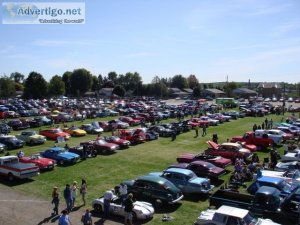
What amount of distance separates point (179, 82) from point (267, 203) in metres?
140

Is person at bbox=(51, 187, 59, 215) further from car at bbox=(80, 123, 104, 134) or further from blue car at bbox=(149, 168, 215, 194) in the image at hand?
car at bbox=(80, 123, 104, 134)

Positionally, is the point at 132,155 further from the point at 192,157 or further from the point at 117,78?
the point at 117,78

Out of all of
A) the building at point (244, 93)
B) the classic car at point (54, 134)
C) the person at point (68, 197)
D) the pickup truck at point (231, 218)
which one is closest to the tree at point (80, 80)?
the building at point (244, 93)

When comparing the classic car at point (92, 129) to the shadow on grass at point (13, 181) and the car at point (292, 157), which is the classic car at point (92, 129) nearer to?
the shadow on grass at point (13, 181)

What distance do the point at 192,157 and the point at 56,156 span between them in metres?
9.79

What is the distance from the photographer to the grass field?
17.1 m

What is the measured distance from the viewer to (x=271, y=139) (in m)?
31.0

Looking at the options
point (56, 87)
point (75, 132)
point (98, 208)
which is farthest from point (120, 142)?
point (56, 87)

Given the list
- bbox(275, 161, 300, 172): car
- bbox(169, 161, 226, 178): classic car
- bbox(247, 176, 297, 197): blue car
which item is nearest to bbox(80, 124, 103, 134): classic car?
bbox(169, 161, 226, 178): classic car

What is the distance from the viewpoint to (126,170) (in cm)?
2358

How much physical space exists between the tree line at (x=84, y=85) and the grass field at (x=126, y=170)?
6590cm

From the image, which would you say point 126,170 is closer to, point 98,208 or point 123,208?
point 98,208

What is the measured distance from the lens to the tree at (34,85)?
317 feet

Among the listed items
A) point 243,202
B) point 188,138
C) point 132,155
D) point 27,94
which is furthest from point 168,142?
point 27,94
